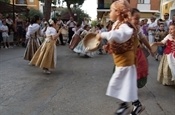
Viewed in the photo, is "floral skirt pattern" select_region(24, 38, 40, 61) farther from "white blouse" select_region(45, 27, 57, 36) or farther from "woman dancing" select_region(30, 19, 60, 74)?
"white blouse" select_region(45, 27, 57, 36)

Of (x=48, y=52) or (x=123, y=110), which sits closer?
(x=123, y=110)

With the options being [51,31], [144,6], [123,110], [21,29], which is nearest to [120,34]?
[123,110]

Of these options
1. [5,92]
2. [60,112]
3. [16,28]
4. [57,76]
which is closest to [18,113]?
[60,112]

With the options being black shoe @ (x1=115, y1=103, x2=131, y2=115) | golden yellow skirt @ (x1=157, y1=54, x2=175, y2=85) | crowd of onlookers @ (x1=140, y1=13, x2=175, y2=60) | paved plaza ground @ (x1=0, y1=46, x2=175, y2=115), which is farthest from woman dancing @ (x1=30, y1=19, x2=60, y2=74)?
black shoe @ (x1=115, y1=103, x2=131, y2=115)

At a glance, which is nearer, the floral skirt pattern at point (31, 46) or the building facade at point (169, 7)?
A: the floral skirt pattern at point (31, 46)

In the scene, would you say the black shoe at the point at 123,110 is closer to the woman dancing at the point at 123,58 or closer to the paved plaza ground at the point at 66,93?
the woman dancing at the point at 123,58

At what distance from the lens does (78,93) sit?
7.33 metres

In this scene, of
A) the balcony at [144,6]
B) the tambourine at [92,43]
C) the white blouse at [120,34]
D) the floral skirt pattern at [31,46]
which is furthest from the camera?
the balcony at [144,6]

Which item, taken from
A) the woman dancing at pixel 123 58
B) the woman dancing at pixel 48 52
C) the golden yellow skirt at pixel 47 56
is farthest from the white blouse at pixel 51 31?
the woman dancing at pixel 123 58

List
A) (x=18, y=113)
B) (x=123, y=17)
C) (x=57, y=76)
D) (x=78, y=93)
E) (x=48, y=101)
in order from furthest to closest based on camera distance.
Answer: (x=57, y=76) → (x=78, y=93) → (x=48, y=101) → (x=18, y=113) → (x=123, y=17)

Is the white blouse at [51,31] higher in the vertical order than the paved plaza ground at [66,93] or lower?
higher

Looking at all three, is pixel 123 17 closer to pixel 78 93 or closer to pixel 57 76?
pixel 78 93

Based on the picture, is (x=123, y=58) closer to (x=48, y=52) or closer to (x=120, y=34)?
(x=120, y=34)

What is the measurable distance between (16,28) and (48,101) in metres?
15.5
